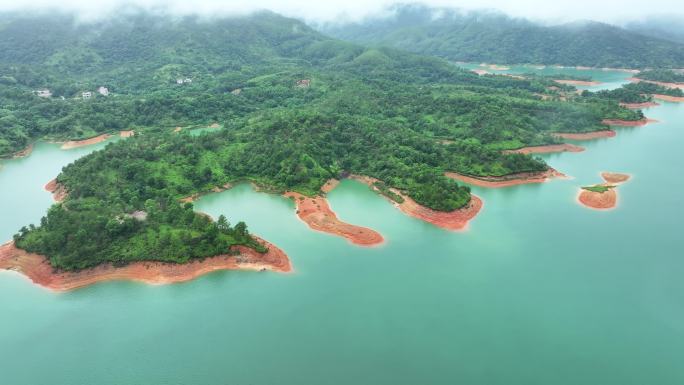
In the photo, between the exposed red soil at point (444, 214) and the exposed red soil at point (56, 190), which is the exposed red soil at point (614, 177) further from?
the exposed red soil at point (56, 190)

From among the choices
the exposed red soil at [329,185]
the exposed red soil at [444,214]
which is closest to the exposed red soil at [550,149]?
the exposed red soil at [444,214]

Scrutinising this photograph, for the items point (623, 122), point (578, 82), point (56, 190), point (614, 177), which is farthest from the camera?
point (578, 82)

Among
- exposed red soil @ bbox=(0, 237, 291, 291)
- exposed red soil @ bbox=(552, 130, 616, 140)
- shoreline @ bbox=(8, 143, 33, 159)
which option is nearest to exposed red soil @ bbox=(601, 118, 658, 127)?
exposed red soil @ bbox=(552, 130, 616, 140)

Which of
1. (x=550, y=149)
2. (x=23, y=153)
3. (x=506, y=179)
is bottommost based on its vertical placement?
(x=23, y=153)

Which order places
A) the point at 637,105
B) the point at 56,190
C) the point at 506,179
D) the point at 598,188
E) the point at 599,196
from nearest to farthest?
1. the point at 56,190
2. the point at 599,196
3. the point at 598,188
4. the point at 506,179
5. the point at 637,105

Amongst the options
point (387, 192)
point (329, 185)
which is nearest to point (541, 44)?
point (387, 192)

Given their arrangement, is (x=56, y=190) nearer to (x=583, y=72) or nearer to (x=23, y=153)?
(x=23, y=153)

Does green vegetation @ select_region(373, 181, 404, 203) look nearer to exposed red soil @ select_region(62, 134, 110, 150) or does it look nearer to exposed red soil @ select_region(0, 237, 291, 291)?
exposed red soil @ select_region(0, 237, 291, 291)
